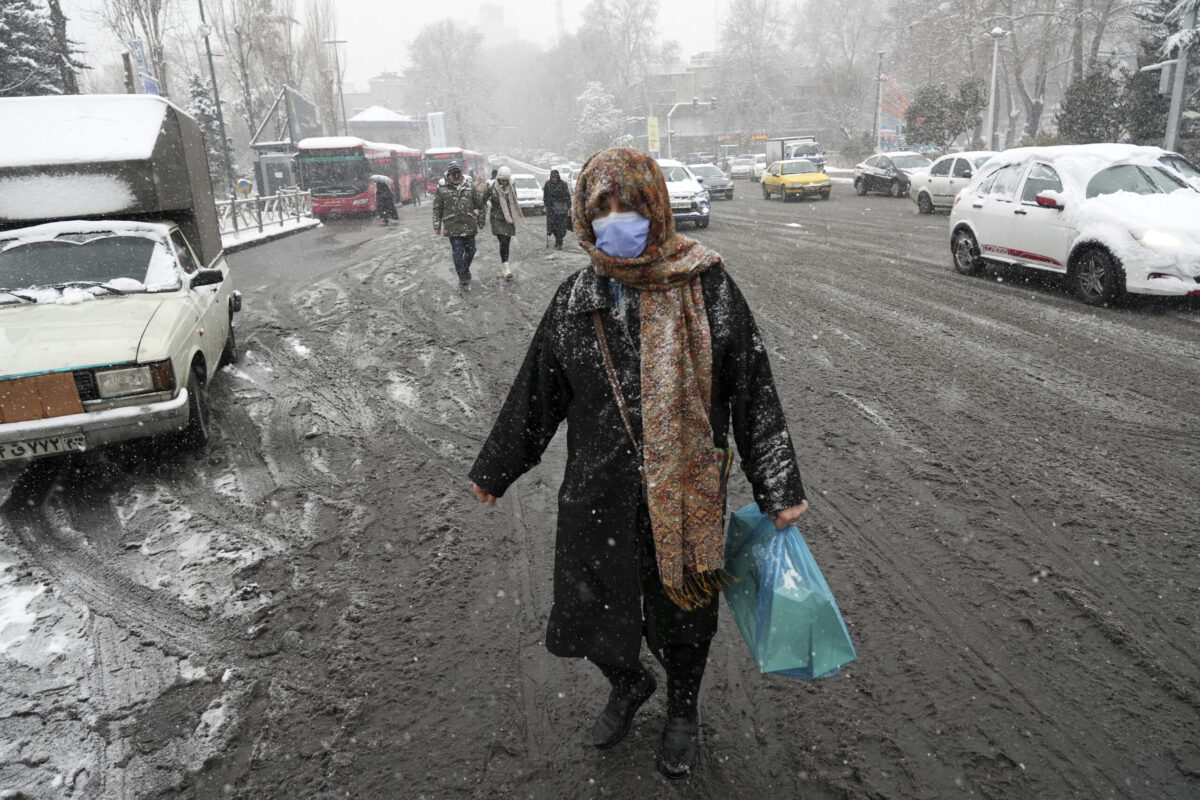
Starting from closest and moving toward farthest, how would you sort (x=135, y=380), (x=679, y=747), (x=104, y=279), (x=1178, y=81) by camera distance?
(x=679, y=747) < (x=135, y=380) < (x=104, y=279) < (x=1178, y=81)

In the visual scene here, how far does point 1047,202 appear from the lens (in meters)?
9.25

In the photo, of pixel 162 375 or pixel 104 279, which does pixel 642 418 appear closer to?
pixel 162 375

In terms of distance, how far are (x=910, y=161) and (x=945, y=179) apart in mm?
8240

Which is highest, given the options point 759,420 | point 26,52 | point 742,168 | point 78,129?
point 26,52

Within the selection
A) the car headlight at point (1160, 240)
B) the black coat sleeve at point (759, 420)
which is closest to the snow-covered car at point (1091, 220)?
the car headlight at point (1160, 240)

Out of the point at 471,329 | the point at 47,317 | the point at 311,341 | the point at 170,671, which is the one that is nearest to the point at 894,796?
the point at 170,671

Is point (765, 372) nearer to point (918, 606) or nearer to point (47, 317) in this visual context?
point (918, 606)

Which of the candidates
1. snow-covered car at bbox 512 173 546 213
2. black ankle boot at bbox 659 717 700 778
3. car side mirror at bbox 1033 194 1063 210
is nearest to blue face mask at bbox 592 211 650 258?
black ankle boot at bbox 659 717 700 778

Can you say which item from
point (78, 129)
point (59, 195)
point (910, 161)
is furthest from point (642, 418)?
point (910, 161)

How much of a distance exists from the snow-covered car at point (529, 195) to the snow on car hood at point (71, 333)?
22.0 metres

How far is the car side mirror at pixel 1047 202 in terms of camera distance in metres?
9.16

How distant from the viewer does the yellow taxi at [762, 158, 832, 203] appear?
2745cm

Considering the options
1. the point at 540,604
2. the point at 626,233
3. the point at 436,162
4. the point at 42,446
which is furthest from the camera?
the point at 436,162

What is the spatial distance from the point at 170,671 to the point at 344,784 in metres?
1.10
